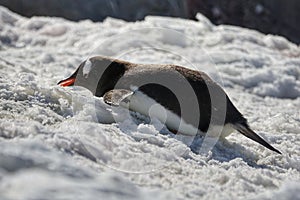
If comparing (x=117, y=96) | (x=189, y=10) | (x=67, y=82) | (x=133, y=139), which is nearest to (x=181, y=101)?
(x=117, y=96)

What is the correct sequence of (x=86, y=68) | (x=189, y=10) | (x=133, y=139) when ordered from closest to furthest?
(x=133, y=139) → (x=86, y=68) → (x=189, y=10)

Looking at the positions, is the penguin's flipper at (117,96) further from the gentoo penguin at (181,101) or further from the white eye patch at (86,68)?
the white eye patch at (86,68)

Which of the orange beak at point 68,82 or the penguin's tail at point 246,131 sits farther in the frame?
the orange beak at point 68,82

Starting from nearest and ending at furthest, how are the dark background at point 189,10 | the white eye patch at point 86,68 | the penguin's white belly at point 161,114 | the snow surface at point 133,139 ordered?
the snow surface at point 133,139 < the penguin's white belly at point 161,114 < the white eye patch at point 86,68 < the dark background at point 189,10

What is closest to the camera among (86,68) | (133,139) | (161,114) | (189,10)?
(133,139)

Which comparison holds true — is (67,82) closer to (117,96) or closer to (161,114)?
(117,96)

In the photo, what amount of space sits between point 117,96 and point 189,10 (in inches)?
191

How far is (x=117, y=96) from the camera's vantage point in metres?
3.18

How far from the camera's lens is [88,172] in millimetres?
2029

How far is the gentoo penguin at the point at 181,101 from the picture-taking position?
3.09 meters

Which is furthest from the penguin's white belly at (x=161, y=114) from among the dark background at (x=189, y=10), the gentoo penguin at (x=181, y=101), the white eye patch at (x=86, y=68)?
the dark background at (x=189, y=10)

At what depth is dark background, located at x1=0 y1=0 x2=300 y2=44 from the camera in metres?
7.27

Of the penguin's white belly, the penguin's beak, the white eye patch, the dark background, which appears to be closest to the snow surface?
the penguin's white belly

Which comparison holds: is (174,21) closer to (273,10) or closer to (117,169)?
(273,10)
